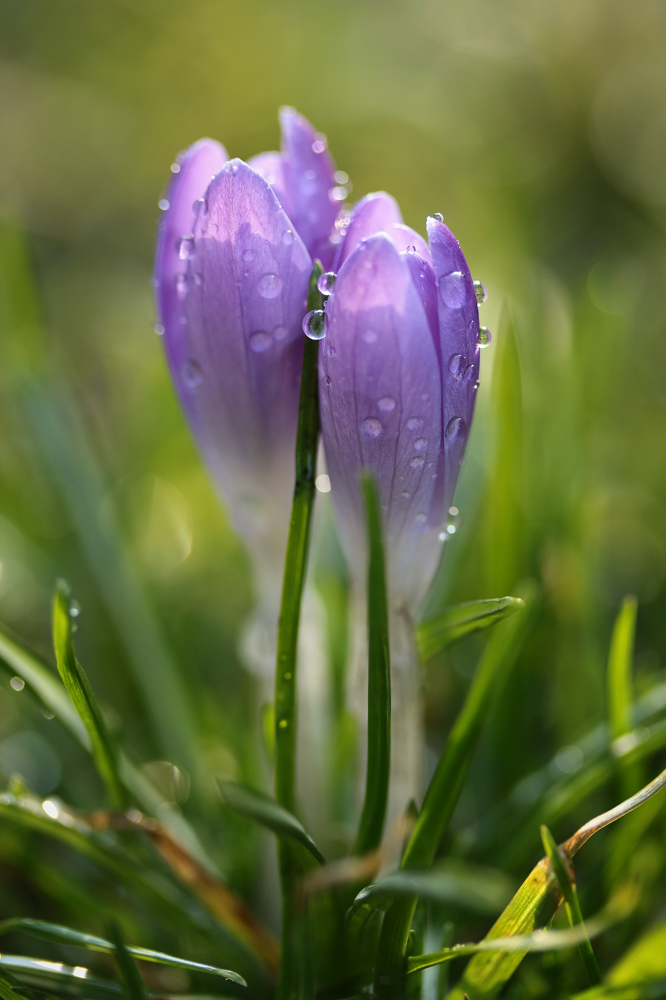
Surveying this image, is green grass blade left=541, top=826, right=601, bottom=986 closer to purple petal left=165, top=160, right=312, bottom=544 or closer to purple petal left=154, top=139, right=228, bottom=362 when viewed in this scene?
purple petal left=165, top=160, right=312, bottom=544

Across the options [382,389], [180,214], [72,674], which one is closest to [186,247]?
[180,214]

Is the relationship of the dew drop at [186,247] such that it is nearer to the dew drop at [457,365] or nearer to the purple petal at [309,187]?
the purple petal at [309,187]

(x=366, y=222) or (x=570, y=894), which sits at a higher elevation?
(x=366, y=222)

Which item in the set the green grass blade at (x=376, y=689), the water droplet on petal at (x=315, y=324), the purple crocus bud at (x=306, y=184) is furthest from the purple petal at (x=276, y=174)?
the green grass blade at (x=376, y=689)

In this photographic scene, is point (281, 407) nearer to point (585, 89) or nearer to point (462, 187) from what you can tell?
point (462, 187)

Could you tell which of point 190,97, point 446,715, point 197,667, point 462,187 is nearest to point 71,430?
point 197,667

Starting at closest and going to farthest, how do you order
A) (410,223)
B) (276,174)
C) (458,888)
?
(458,888) → (276,174) → (410,223)

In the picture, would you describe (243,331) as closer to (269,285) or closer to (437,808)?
(269,285)
